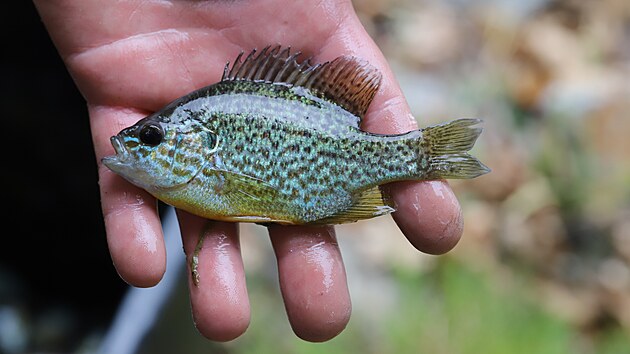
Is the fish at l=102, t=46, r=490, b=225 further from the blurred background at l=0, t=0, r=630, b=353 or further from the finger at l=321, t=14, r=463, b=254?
the blurred background at l=0, t=0, r=630, b=353

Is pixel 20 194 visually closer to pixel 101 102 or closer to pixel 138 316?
pixel 138 316

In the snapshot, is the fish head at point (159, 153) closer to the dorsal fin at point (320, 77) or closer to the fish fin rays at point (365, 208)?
the dorsal fin at point (320, 77)

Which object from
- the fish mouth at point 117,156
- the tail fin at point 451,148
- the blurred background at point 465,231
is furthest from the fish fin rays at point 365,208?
the blurred background at point 465,231

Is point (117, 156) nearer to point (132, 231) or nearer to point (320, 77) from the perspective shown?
point (132, 231)

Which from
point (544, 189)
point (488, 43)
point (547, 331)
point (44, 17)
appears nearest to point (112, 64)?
point (44, 17)

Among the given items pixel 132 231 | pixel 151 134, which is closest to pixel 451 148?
pixel 151 134
